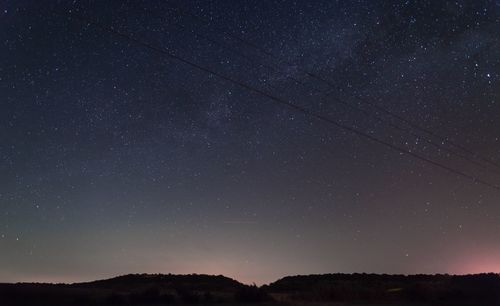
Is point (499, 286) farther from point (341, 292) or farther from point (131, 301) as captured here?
point (131, 301)

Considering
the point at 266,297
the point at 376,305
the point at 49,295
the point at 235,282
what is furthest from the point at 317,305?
the point at 235,282

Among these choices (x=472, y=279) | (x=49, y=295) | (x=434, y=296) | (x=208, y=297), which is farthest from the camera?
(x=472, y=279)

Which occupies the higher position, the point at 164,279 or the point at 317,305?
the point at 164,279

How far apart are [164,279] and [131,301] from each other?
3918cm

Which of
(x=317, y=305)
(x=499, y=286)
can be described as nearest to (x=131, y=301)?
(x=317, y=305)

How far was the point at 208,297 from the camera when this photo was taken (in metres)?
35.6

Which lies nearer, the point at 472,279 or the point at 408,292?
the point at 408,292

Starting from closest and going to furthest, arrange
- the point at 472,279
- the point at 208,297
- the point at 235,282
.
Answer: the point at 208,297 < the point at 472,279 < the point at 235,282

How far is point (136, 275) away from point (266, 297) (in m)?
42.4

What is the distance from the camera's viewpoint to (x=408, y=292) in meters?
40.6

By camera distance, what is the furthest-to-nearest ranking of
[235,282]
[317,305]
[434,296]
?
[235,282], [434,296], [317,305]

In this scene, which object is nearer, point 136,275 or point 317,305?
point 317,305

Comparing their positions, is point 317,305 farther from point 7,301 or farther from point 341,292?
point 7,301

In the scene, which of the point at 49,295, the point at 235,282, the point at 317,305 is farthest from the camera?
the point at 235,282
